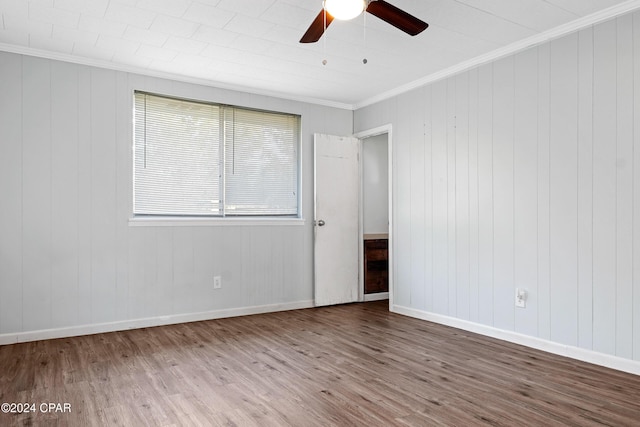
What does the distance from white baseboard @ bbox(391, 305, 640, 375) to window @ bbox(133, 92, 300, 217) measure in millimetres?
2002

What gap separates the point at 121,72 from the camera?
13.3 ft

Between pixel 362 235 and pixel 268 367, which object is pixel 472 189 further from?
pixel 268 367

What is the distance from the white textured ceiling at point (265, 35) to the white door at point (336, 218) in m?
1.04

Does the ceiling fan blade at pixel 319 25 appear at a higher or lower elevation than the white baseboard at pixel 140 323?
higher

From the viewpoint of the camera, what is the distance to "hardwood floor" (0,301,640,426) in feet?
7.30

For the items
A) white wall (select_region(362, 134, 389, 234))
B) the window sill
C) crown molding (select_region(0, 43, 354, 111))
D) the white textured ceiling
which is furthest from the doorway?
the white textured ceiling

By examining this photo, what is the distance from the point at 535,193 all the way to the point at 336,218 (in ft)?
7.79

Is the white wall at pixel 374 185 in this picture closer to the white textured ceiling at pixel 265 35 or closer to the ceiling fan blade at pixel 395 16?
the white textured ceiling at pixel 265 35

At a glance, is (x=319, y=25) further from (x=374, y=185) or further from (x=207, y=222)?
(x=374, y=185)

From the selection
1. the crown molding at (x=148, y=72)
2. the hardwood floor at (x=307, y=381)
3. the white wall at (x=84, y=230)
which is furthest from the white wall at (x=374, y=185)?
the hardwood floor at (x=307, y=381)

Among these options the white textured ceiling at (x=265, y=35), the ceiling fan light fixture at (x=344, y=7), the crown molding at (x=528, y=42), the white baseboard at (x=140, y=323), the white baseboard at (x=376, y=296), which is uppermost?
the white textured ceiling at (x=265, y=35)

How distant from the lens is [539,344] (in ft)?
11.1

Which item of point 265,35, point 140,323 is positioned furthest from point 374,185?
point 140,323

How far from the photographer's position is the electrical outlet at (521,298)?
11.5 feet
